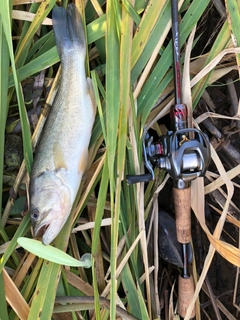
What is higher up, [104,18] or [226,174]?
[104,18]

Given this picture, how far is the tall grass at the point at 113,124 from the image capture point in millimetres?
1328

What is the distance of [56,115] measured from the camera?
1.37 m

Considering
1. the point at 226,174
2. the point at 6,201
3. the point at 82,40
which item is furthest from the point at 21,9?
the point at 226,174

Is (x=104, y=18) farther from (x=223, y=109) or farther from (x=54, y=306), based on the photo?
(x=54, y=306)

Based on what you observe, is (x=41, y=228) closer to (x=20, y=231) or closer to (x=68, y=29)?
(x=20, y=231)

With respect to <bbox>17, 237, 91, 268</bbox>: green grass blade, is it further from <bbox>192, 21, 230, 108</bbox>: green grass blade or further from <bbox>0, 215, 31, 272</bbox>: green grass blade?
A: <bbox>192, 21, 230, 108</bbox>: green grass blade

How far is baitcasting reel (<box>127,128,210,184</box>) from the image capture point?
4.21 ft

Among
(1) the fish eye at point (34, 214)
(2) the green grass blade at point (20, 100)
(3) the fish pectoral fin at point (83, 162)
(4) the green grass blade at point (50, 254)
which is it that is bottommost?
(4) the green grass blade at point (50, 254)

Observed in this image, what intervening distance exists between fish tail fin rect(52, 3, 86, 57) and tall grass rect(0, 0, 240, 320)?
4 centimetres

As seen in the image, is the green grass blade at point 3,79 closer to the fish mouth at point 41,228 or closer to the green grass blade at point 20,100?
the green grass blade at point 20,100

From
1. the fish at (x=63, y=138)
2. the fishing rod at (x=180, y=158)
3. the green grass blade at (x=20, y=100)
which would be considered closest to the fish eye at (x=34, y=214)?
the fish at (x=63, y=138)

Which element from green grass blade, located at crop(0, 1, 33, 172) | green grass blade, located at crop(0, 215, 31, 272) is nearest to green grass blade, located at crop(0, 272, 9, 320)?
green grass blade, located at crop(0, 215, 31, 272)

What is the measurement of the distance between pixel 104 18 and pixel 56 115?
405mm

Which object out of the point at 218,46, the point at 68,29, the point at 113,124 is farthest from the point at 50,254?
the point at 218,46
